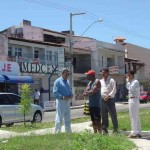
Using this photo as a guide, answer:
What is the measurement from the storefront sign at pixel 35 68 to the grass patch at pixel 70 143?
1350 inches

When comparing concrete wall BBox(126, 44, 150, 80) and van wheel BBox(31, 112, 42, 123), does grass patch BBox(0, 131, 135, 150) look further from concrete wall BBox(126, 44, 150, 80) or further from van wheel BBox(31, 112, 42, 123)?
concrete wall BBox(126, 44, 150, 80)

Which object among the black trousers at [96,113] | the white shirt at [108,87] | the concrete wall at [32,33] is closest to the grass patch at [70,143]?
the black trousers at [96,113]

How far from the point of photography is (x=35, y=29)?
52.1m

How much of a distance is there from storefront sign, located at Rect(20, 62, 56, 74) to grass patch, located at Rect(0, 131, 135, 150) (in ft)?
112

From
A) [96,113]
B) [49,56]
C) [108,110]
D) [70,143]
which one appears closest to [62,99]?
[96,113]

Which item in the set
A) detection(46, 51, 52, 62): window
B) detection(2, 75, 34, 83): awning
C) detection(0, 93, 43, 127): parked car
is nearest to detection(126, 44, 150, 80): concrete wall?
detection(46, 51, 52, 62): window

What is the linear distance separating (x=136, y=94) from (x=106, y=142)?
3186 millimetres

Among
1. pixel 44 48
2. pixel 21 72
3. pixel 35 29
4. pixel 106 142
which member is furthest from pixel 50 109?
pixel 106 142

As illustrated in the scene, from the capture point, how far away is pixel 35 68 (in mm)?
46094

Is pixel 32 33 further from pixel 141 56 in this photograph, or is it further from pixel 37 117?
pixel 141 56

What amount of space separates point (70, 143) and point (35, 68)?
3722cm

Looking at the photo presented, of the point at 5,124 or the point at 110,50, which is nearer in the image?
the point at 5,124

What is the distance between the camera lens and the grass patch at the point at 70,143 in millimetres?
8867

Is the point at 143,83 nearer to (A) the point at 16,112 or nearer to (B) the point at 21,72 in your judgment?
(B) the point at 21,72
